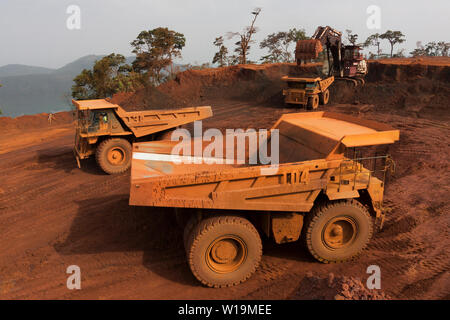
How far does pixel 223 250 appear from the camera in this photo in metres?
4.03

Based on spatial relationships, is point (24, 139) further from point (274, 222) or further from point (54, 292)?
point (274, 222)

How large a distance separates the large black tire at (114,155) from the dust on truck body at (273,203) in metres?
4.34

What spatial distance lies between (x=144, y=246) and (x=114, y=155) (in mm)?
4554

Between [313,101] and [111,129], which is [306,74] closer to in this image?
[313,101]

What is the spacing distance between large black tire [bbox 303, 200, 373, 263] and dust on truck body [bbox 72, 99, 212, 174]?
20.1ft

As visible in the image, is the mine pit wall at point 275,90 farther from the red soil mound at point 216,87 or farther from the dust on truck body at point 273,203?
the dust on truck body at point 273,203

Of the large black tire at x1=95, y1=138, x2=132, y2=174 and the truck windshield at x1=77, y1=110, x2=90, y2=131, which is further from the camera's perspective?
the large black tire at x1=95, y1=138, x2=132, y2=174

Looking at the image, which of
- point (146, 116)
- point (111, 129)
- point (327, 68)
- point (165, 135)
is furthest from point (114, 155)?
point (327, 68)

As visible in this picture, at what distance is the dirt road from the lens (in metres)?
3.99

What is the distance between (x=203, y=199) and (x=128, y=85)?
21.9 metres

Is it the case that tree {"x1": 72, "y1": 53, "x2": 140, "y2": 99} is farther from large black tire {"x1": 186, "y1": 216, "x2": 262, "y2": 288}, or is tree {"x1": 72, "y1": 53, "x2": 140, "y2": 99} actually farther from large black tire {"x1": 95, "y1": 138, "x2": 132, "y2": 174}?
large black tire {"x1": 186, "y1": 216, "x2": 262, "y2": 288}

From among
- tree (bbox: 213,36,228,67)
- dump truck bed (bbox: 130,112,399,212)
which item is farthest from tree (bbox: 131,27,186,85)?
dump truck bed (bbox: 130,112,399,212)

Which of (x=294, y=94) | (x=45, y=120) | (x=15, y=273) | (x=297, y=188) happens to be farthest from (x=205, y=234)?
(x=45, y=120)
